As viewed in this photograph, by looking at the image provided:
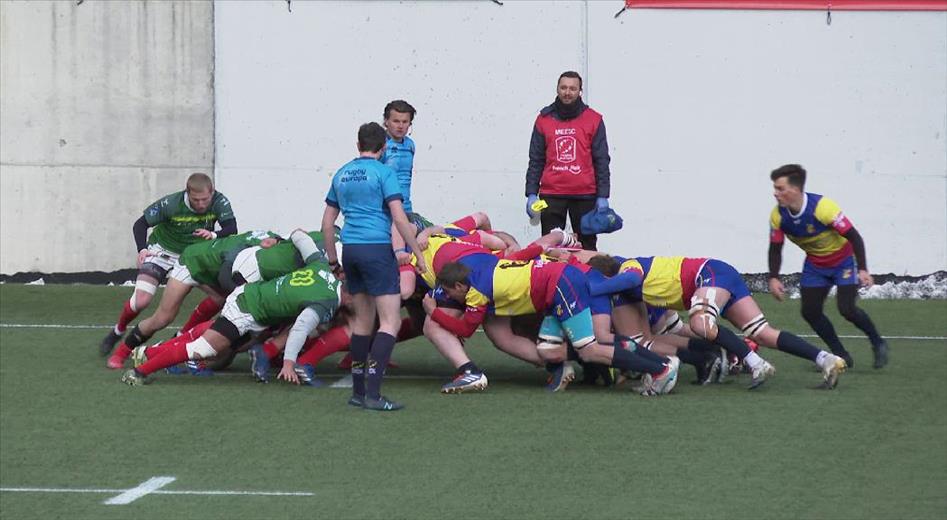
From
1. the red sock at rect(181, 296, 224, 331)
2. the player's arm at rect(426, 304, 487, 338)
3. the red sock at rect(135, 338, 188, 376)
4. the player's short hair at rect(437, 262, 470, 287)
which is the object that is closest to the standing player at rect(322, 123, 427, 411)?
the player's short hair at rect(437, 262, 470, 287)

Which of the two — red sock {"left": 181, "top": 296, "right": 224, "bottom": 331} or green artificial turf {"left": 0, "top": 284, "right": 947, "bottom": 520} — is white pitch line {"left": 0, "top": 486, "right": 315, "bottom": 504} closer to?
green artificial turf {"left": 0, "top": 284, "right": 947, "bottom": 520}

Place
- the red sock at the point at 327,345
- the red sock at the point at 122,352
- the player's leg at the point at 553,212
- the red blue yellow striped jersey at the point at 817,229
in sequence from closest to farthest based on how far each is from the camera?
the red blue yellow striped jersey at the point at 817,229, the red sock at the point at 327,345, the red sock at the point at 122,352, the player's leg at the point at 553,212

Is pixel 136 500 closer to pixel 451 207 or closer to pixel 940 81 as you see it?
pixel 451 207

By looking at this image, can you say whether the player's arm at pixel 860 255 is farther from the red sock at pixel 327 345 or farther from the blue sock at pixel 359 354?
the red sock at pixel 327 345

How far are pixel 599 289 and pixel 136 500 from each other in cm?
340

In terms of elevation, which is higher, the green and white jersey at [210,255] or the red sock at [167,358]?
the green and white jersey at [210,255]

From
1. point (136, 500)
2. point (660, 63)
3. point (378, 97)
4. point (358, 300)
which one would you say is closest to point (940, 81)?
point (660, 63)

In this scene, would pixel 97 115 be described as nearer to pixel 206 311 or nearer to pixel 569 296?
pixel 206 311

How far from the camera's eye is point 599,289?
376 inches

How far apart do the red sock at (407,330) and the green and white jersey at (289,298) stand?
0.70 m

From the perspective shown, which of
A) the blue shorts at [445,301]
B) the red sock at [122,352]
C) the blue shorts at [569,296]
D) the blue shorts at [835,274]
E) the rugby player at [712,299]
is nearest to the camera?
the blue shorts at [569,296]

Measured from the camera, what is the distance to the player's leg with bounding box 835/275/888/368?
34.2 feet

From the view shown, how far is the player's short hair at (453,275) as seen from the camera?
363 inches

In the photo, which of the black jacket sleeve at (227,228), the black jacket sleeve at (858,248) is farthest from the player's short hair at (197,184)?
the black jacket sleeve at (858,248)
